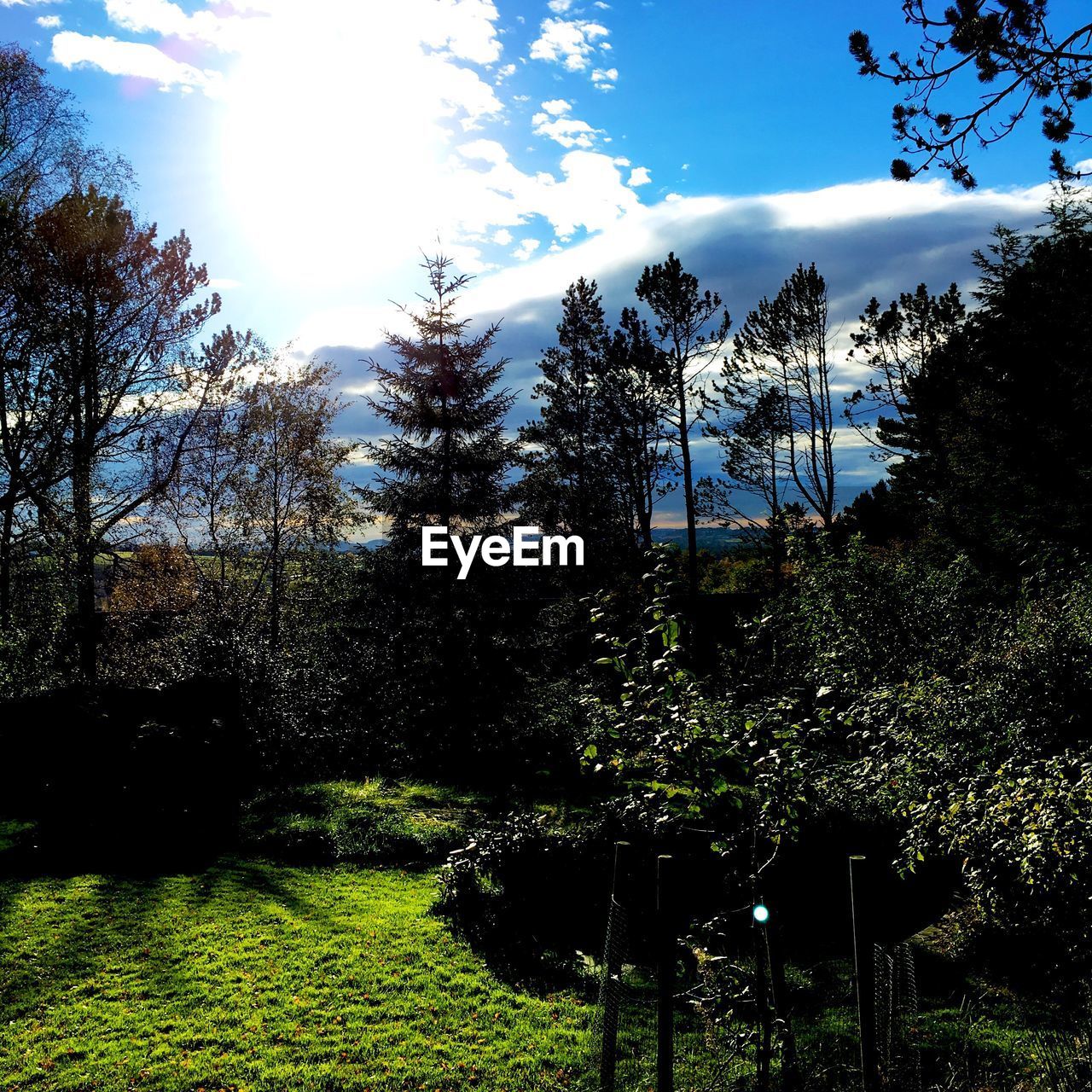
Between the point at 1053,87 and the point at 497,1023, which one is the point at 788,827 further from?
the point at 1053,87

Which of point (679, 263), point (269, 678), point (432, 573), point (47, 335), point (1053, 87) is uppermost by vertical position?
point (679, 263)

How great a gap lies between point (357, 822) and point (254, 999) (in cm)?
575

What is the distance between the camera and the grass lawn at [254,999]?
17.9 feet

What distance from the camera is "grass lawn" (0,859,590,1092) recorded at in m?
5.45

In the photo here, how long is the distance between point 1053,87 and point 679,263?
73.8 feet

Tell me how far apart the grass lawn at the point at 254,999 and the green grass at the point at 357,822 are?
5.59 ft

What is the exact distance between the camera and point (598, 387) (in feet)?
97.8

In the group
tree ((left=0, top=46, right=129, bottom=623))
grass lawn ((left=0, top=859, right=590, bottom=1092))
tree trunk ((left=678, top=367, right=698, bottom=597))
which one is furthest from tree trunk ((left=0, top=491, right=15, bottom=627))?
tree trunk ((left=678, top=367, right=698, bottom=597))

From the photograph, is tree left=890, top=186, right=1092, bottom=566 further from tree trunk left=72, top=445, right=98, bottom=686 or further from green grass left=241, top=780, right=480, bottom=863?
tree trunk left=72, top=445, right=98, bottom=686

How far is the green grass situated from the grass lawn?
1705 millimetres

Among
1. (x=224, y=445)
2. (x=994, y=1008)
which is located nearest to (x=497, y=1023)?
(x=994, y=1008)

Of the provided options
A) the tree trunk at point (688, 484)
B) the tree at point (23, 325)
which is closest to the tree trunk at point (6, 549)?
the tree at point (23, 325)

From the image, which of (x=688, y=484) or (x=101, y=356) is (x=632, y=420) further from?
(x=101, y=356)

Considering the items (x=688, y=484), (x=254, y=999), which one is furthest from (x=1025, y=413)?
(x=254, y=999)
